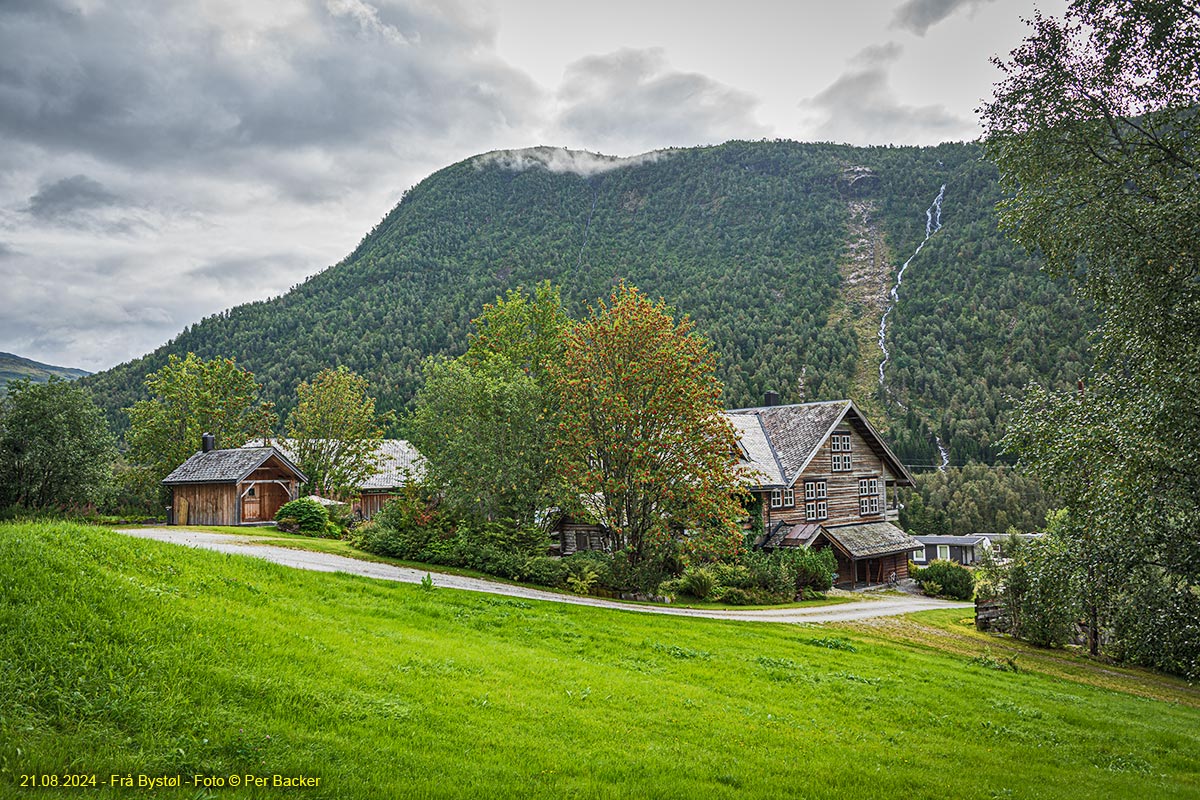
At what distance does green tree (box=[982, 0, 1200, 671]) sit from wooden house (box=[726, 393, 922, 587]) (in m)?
22.0

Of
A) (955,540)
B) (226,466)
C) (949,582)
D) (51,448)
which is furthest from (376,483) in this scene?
(955,540)

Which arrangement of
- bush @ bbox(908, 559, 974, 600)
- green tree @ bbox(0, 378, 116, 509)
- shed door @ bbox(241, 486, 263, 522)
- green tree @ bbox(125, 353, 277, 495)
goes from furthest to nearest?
green tree @ bbox(125, 353, 277, 495)
shed door @ bbox(241, 486, 263, 522)
bush @ bbox(908, 559, 974, 600)
green tree @ bbox(0, 378, 116, 509)

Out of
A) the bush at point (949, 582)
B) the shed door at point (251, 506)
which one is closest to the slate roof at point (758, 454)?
the bush at point (949, 582)

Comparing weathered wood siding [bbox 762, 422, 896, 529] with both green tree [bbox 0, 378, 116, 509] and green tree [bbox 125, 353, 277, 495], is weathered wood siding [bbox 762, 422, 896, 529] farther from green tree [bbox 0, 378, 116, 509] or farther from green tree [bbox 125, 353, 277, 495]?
green tree [bbox 125, 353, 277, 495]

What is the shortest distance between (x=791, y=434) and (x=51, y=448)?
1535 inches

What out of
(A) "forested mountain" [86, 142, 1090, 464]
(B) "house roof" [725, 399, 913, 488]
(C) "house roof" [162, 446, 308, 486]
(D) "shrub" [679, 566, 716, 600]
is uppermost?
(A) "forested mountain" [86, 142, 1090, 464]

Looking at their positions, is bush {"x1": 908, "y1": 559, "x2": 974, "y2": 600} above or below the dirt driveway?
below

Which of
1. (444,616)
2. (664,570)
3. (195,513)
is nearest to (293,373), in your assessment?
(195,513)

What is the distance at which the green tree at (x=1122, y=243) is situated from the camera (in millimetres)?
11430

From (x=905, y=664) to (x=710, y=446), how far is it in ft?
34.4

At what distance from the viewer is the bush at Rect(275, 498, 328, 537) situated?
120ft

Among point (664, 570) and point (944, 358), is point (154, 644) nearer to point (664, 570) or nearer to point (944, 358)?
point (664, 570)

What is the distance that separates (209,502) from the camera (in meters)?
45.2

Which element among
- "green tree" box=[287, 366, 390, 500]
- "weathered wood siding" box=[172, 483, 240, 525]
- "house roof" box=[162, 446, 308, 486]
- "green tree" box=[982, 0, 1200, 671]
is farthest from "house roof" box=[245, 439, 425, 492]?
"green tree" box=[982, 0, 1200, 671]
